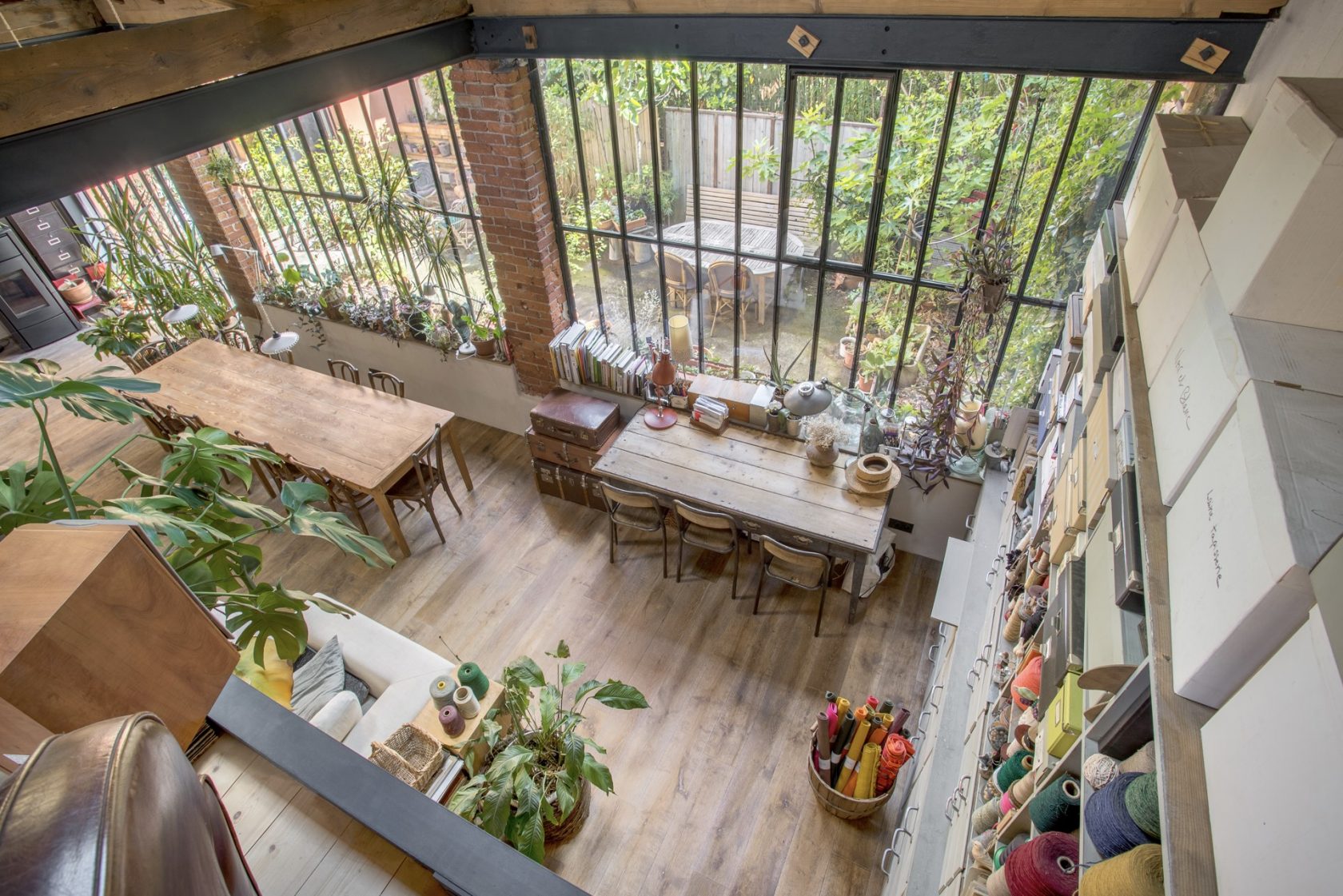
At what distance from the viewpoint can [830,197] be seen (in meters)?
3.34

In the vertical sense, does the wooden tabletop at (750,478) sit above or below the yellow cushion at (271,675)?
above

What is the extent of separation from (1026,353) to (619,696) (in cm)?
276

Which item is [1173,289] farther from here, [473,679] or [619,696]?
[473,679]

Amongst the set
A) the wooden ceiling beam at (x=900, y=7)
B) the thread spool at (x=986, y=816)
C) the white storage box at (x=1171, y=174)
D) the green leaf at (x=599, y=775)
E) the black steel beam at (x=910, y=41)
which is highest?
the wooden ceiling beam at (x=900, y=7)

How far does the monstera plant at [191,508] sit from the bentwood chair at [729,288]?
2665mm

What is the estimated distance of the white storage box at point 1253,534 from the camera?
28.5 inches

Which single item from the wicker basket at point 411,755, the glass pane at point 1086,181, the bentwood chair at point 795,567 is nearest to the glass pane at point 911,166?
the glass pane at point 1086,181

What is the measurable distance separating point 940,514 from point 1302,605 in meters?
3.32

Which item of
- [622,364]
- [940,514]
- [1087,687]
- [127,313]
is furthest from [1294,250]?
[127,313]

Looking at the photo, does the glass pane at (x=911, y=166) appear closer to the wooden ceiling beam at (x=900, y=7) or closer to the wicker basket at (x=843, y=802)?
the wooden ceiling beam at (x=900, y=7)

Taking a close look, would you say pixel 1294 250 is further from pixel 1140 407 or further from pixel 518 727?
pixel 518 727

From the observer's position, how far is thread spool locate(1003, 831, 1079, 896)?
1246mm

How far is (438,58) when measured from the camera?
10.4 ft

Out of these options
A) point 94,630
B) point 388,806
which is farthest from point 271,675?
point 94,630
